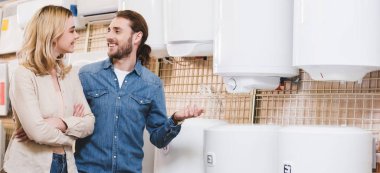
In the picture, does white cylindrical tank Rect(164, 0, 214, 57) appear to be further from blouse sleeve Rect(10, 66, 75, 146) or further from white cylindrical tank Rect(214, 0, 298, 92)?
blouse sleeve Rect(10, 66, 75, 146)

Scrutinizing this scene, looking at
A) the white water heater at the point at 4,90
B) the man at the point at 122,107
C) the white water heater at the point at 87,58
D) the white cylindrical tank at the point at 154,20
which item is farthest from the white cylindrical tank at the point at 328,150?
the white water heater at the point at 4,90

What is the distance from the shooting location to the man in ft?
6.72

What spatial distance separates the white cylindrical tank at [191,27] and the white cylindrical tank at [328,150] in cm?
61

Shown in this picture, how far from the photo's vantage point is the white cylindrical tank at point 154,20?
95.1 inches

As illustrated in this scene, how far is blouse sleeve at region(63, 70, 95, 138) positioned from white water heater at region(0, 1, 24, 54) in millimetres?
2031

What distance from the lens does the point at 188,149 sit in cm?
217

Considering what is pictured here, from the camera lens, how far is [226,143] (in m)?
1.87

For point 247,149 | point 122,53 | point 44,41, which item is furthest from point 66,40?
point 247,149

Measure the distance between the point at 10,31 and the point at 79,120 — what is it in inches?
91.0

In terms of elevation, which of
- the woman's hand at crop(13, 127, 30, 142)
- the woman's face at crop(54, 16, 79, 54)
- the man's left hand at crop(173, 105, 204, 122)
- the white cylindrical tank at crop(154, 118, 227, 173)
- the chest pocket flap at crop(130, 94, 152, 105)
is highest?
the woman's face at crop(54, 16, 79, 54)

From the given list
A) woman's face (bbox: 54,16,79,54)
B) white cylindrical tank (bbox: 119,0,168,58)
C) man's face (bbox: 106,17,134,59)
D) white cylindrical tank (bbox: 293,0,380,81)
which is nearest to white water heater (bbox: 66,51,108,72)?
white cylindrical tank (bbox: 119,0,168,58)

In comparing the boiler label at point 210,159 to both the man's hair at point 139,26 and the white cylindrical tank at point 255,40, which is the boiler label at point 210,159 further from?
the man's hair at point 139,26

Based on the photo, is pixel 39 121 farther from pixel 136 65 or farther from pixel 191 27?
pixel 191 27

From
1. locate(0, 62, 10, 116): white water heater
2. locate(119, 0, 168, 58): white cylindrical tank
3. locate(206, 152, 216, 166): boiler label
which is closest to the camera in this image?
locate(206, 152, 216, 166): boiler label
